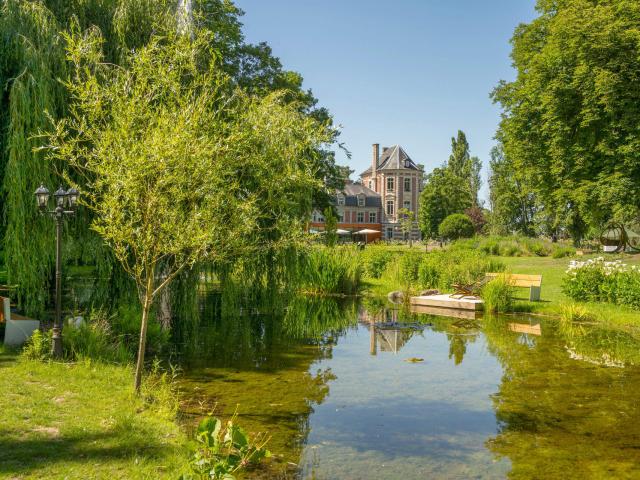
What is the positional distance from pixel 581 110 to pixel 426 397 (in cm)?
1938

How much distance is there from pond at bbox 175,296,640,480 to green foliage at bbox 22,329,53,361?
2.14m

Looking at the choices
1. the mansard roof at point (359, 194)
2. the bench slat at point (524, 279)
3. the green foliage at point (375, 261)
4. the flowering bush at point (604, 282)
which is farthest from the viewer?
the mansard roof at point (359, 194)

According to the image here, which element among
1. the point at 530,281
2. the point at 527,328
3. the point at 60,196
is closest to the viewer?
the point at 60,196

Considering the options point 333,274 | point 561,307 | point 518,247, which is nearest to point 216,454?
point 561,307

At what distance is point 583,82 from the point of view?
75.9 ft

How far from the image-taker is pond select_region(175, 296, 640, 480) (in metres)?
5.93

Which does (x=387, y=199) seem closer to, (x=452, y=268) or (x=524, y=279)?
(x=452, y=268)

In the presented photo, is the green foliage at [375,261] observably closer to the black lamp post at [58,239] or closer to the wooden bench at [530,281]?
the wooden bench at [530,281]

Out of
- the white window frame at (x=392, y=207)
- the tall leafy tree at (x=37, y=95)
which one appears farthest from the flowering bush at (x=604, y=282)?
the white window frame at (x=392, y=207)

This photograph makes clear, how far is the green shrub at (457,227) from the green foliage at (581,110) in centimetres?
1852

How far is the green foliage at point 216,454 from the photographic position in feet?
14.6

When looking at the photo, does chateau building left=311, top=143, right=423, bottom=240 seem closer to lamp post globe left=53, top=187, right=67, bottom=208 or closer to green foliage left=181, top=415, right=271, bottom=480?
lamp post globe left=53, top=187, right=67, bottom=208

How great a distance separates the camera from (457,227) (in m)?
46.2

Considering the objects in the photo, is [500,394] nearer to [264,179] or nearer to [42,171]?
[264,179]
